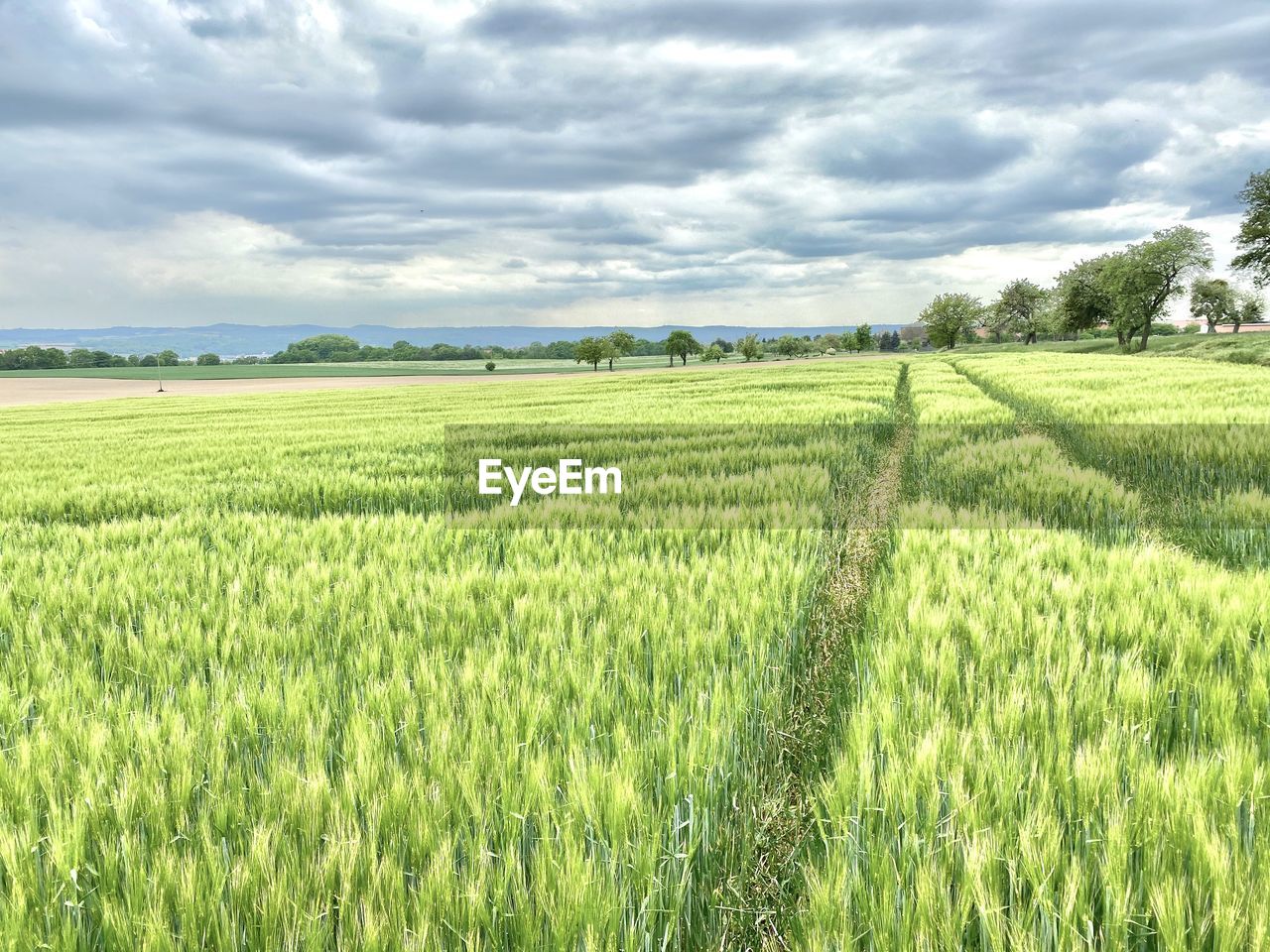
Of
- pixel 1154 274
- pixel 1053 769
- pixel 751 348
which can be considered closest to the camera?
pixel 1053 769

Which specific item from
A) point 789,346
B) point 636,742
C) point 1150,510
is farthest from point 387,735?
point 789,346

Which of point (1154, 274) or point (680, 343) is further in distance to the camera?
point (680, 343)

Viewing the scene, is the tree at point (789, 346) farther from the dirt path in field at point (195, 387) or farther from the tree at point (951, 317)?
the dirt path in field at point (195, 387)

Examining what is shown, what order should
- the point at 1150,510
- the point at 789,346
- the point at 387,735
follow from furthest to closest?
the point at 789,346, the point at 1150,510, the point at 387,735

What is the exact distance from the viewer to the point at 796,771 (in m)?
2.37

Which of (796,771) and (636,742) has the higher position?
(636,742)

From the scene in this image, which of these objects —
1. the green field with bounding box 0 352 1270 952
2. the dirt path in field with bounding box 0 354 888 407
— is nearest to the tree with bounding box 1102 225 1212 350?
the dirt path in field with bounding box 0 354 888 407

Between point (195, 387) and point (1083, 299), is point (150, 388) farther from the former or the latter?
point (1083, 299)

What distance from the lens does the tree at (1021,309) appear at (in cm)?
11600

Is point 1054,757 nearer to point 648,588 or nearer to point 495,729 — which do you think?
point 495,729

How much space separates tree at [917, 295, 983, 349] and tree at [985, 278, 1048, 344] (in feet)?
10.8

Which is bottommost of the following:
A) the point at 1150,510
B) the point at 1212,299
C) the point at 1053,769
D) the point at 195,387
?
the point at 1150,510

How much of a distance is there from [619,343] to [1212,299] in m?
90.1

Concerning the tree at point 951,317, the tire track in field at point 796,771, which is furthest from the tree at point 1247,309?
the tire track in field at point 796,771
